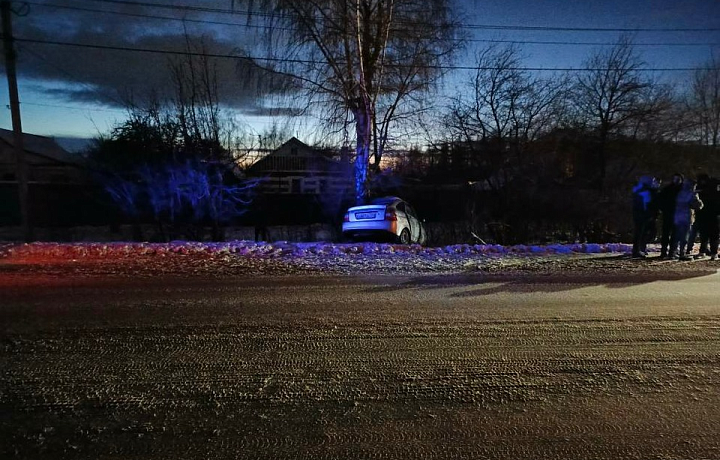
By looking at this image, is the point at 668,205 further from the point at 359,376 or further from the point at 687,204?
the point at 359,376

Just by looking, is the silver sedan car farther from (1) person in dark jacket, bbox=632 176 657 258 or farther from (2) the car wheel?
(1) person in dark jacket, bbox=632 176 657 258

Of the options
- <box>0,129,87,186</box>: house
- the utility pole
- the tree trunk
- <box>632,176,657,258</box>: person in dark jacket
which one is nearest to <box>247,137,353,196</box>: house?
the tree trunk

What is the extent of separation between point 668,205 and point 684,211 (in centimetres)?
50

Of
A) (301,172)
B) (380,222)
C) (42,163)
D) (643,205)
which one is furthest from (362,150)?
(42,163)

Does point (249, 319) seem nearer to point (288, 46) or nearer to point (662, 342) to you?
Answer: point (662, 342)

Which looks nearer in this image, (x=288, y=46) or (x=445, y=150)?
(x=288, y=46)

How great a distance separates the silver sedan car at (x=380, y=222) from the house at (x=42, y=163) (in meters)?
15.3

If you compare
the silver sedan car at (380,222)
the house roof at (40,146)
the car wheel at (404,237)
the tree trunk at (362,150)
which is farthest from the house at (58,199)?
the car wheel at (404,237)

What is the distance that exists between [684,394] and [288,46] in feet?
50.7

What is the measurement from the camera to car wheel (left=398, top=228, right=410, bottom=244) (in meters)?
14.2

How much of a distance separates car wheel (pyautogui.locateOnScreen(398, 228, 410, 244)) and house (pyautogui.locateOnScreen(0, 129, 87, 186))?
54.5 feet

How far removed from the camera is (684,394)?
3652 mm

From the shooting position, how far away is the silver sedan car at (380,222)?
45.6ft

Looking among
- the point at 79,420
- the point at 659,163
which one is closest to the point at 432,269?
the point at 79,420
